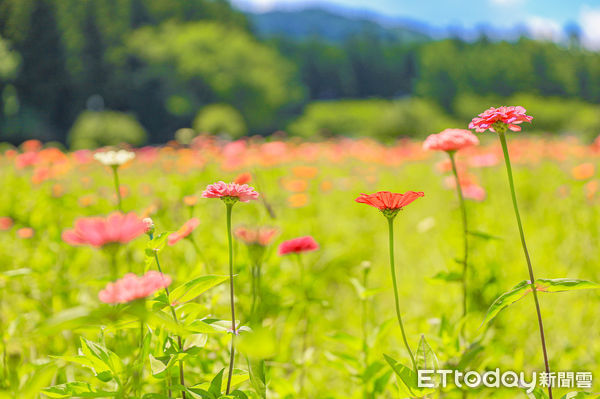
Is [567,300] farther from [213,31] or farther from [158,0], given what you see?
[158,0]

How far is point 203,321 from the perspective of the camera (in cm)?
53

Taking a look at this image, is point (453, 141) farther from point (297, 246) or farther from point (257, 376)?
point (257, 376)

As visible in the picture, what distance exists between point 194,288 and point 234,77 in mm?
25081

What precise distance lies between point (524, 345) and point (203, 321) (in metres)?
1.21

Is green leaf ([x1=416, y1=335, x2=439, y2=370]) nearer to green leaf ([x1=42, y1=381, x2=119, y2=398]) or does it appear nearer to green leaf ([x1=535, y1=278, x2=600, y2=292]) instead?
green leaf ([x1=535, y1=278, x2=600, y2=292])

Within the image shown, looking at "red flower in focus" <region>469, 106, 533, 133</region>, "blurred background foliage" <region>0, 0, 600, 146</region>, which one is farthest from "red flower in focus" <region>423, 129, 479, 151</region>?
"blurred background foliage" <region>0, 0, 600, 146</region>

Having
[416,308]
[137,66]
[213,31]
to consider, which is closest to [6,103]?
[416,308]

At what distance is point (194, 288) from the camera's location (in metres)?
0.51

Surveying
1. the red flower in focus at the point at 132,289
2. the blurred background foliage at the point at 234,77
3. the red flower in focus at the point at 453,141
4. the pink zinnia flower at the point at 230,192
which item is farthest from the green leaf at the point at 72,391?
the blurred background foliage at the point at 234,77

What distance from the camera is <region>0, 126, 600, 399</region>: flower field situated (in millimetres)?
512

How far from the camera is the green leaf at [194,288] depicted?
489 millimetres

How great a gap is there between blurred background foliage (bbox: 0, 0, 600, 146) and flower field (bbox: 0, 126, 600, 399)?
207 centimetres

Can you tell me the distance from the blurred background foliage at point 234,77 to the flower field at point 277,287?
6.80 ft

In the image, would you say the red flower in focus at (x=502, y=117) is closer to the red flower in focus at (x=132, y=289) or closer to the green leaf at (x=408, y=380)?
the green leaf at (x=408, y=380)
